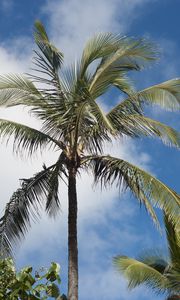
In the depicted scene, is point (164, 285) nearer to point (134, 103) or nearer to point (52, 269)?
point (134, 103)

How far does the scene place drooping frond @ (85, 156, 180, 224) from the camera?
11.6 m

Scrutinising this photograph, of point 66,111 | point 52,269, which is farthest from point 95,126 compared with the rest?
point 52,269

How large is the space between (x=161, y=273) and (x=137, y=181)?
4.80m

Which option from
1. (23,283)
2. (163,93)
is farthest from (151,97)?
(23,283)

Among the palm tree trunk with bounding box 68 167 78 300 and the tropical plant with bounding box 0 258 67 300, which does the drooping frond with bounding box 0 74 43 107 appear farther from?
the tropical plant with bounding box 0 258 67 300

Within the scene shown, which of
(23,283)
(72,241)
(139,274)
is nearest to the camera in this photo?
(23,283)

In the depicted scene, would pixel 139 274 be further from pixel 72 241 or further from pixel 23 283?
pixel 23 283

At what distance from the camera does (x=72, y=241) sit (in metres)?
11.7

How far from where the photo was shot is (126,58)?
12.8 m

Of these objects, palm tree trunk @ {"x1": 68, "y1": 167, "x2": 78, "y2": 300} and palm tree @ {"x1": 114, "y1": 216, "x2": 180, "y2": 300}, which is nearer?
palm tree trunk @ {"x1": 68, "y1": 167, "x2": 78, "y2": 300}

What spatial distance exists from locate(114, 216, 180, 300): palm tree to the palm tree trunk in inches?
141

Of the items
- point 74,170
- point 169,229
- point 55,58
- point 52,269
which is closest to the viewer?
point 52,269

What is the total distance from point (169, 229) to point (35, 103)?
493 centimetres

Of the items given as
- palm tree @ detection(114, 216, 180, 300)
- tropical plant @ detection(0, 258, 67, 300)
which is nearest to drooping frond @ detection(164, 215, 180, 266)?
palm tree @ detection(114, 216, 180, 300)
